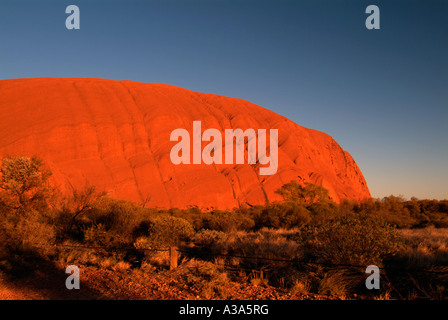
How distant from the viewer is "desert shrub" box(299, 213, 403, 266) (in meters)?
6.66

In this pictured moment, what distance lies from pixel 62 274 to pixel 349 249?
8079 millimetres

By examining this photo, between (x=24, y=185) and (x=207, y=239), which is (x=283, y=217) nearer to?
(x=207, y=239)

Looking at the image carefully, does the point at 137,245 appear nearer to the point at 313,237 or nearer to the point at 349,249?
the point at 313,237

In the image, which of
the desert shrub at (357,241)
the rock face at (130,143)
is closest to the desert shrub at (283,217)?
the desert shrub at (357,241)

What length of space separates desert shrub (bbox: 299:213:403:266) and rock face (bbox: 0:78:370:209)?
1127 inches

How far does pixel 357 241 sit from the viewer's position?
6.77 m

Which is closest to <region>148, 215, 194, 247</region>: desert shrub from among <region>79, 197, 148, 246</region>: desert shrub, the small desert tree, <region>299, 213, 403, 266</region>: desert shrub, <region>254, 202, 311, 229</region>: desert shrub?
<region>79, 197, 148, 246</region>: desert shrub

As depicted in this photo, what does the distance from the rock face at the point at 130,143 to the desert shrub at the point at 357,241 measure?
28.6 meters

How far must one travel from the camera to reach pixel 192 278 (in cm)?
700

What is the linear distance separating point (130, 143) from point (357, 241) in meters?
37.5

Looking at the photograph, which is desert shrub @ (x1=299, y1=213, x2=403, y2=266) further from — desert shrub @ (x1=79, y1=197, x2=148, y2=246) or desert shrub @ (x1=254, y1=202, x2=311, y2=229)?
desert shrub @ (x1=254, y1=202, x2=311, y2=229)

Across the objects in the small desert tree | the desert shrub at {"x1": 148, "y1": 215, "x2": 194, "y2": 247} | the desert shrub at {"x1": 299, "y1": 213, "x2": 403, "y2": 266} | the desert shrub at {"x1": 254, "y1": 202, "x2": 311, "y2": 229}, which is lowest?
the desert shrub at {"x1": 254, "y1": 202, "x2": 311, "y2": 229}

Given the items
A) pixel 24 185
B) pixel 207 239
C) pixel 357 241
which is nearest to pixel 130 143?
pixel 24 185

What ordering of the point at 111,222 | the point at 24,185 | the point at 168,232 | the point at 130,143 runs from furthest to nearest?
the point at 130,143 → the point at 111,222 → the point at 24,185 → the point at 168,232
